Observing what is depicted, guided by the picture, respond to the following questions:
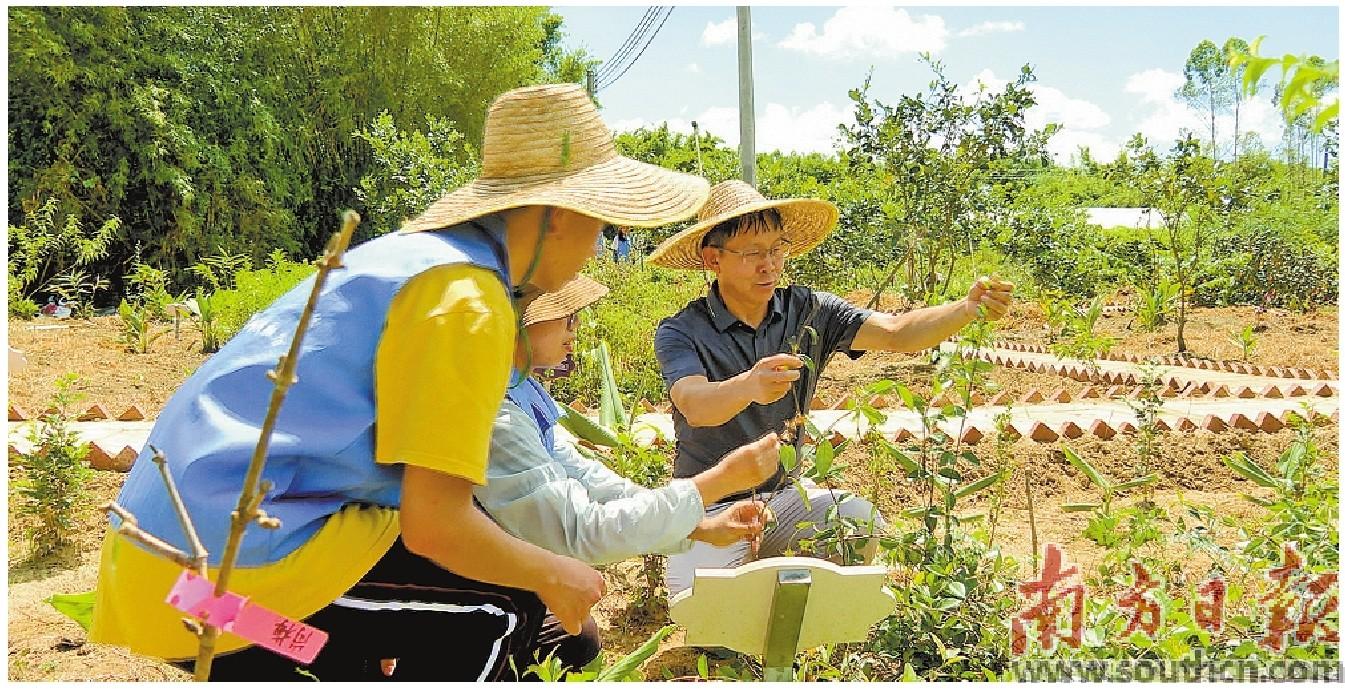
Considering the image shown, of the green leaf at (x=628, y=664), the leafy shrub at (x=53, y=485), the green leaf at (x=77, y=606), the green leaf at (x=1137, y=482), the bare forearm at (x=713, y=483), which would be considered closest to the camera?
the green leaf at (x=628, y=664)

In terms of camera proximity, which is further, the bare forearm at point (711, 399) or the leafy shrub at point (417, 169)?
the leafy shrub at point (417, 169)

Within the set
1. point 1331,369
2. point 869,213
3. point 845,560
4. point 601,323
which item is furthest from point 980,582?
point 869,213

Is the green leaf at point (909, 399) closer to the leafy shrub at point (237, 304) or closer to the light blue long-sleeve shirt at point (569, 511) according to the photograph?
the light blue long-sleeve shirt at point (569, 511)

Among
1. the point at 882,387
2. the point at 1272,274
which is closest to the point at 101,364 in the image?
the point at 882,387

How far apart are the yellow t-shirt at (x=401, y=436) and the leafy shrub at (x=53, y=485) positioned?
224 centimetres

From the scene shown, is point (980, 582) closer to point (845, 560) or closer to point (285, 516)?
point (845, 560)

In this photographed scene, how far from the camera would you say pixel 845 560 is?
219cm

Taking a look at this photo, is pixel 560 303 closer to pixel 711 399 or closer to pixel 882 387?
pixel 711 399

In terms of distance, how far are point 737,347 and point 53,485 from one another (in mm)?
2351

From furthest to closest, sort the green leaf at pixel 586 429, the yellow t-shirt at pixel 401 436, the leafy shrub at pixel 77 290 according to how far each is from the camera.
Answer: the leafy shrub at pixel 77 290, the green leaf at pixel 586 429, the yellow t-shirt at pixel 401 436

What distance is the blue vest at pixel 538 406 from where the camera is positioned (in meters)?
1.90

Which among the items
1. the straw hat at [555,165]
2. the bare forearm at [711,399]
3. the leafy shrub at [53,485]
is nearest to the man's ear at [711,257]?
the bare forearm at [711,399]

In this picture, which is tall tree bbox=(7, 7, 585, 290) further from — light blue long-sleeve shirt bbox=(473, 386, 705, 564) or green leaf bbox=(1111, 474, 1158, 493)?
green leaf bbox=(1111, 474, 1158, 493)

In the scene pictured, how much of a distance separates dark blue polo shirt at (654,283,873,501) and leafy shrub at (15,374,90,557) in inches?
81.8
